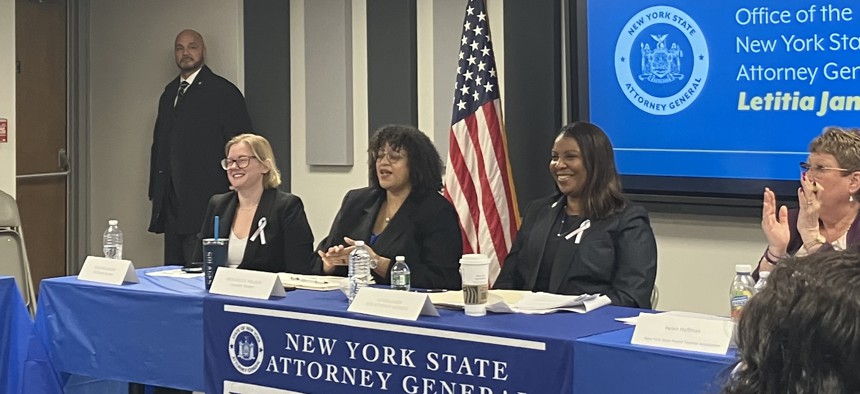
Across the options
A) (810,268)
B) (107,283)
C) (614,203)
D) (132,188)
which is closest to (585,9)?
(614,203)

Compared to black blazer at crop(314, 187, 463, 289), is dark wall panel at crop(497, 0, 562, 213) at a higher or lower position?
higher

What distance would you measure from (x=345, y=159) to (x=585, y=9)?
1.62m

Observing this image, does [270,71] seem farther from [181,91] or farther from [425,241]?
[425,241]

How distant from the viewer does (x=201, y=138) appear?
610 cm

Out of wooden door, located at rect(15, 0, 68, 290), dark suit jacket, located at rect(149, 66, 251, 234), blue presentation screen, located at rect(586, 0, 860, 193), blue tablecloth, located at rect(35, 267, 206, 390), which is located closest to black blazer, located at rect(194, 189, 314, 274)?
blue tablecloth, located at rect(35, 267, 206, 390)

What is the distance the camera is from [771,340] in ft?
2.90

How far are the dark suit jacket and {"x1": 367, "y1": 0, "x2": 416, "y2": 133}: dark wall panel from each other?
0.90 m

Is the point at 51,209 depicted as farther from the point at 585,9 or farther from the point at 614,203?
the point at 614,203

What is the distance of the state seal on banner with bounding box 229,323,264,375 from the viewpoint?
3031mm

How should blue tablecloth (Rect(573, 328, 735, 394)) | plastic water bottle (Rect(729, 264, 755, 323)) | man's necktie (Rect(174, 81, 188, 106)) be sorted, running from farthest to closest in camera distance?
man's necktie (Rect(174, 81, 188, 106)) → plastic water bottle (Rect(729, 264, 755, 323)) → blue tablecloth (Rect(573, 328, 735, 394))

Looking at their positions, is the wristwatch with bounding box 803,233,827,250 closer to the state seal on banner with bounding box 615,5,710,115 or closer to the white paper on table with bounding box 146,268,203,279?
the state seal on banner with bounding box 615,5,710,115

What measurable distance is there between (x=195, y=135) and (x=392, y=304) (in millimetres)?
3543

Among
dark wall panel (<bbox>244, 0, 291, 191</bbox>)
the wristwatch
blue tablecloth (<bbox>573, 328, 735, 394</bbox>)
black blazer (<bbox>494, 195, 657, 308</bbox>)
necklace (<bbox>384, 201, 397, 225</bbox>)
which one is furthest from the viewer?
dark wall panel (<bbox>244, 0, 291, 191</bbox>)

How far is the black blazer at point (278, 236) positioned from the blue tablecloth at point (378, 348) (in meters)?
0.74
